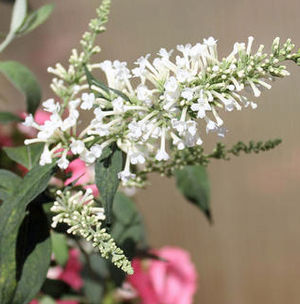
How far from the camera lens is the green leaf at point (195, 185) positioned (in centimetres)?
46

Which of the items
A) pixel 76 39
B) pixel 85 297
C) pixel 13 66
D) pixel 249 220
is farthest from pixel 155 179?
pixel 13 66

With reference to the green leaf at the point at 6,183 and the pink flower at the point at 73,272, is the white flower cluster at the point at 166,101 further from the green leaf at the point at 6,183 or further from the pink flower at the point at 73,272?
the pink flower at the point at 73,272

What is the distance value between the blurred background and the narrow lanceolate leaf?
0.33 meters

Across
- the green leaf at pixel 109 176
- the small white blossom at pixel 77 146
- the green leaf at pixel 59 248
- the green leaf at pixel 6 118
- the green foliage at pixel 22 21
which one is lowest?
the green leaf at pixel 59 248

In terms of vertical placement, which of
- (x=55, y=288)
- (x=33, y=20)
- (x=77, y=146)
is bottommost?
(x=55, y=288)

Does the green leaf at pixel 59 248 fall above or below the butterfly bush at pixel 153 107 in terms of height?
below

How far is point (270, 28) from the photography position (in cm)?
58

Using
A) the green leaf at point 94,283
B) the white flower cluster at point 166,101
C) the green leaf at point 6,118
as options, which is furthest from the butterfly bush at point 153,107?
the green leaf at point 94,283

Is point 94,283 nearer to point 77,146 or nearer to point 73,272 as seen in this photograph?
point 73,272

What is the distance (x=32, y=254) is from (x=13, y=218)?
0.04 m

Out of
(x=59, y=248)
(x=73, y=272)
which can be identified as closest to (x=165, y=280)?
(x=73, y=272)

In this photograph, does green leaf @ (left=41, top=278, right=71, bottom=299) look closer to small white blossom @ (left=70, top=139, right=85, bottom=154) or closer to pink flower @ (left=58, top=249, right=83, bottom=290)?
pink flower @ (left=58, top=249, right=83, bottom=290)

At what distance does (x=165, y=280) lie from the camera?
637mm

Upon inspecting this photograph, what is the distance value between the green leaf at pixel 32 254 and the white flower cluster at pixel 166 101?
0.05 metres
